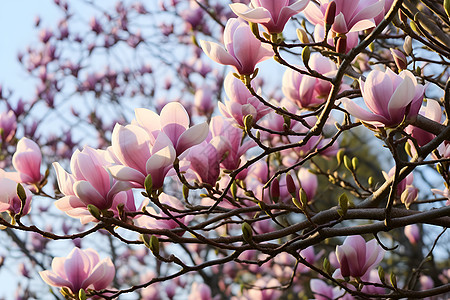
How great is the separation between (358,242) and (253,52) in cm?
65

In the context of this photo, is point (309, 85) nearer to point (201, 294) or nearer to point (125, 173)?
point (125, 173)

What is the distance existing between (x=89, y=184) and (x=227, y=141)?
1.41ft

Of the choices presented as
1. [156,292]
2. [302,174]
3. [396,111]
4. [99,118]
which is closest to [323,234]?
[396,111]

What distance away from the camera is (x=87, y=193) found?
1.12 meters

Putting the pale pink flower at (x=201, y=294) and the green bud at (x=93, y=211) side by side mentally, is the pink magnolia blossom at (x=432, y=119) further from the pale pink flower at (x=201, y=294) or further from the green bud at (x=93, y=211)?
the pale pink flower at (x=201, y=294)

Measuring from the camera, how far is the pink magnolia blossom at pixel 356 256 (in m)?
1.49

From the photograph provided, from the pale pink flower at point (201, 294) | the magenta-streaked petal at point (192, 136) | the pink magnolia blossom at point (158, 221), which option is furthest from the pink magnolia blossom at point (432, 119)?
the pale pink flower at point (201, 294)

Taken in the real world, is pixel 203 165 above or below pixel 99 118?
below

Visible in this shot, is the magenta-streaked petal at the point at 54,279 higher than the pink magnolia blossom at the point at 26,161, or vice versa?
the pink magnolia blossom at the point at 26,161

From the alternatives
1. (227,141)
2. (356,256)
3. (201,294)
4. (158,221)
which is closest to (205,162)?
(227,141)

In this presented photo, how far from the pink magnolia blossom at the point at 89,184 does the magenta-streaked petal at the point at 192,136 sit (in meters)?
0.15

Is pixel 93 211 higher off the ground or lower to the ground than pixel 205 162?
lower

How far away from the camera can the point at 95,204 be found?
114 centimetres

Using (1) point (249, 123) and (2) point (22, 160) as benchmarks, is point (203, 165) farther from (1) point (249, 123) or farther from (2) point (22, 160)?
(2) point (22, 160)
